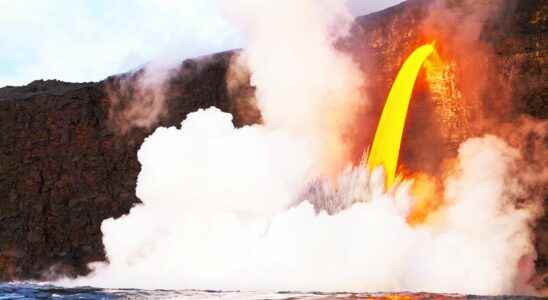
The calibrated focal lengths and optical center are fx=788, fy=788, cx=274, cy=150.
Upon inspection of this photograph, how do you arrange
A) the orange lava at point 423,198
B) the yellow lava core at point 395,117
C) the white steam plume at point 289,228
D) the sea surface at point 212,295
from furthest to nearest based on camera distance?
the yellow lava core at point 395,117 < the orange lava at point 423,198 < the white steam plume at point 289,228 < the sea surface at point 212,295

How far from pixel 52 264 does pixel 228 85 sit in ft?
49.4

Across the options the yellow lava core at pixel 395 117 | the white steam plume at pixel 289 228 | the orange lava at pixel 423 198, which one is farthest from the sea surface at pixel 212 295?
the yellow lava core at pixel 395 117

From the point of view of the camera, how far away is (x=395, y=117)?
33.4m

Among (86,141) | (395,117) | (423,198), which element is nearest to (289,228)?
(423,198)

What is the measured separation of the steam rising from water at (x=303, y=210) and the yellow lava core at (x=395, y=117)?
1113 mm

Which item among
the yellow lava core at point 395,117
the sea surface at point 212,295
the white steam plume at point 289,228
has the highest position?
the yellow lava core at point 395,117

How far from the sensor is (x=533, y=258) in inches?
1142

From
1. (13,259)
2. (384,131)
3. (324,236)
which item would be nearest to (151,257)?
(324,236)

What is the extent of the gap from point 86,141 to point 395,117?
23582 millimetres

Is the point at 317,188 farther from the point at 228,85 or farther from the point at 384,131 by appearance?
the point at 228,85

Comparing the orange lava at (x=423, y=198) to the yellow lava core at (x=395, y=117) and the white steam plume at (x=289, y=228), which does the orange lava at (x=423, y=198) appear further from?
the yellow lava core at (x=395, y=117)

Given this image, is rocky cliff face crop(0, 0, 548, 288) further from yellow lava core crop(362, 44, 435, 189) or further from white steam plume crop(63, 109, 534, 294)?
white steam plume crop(63, 109, 534, 294)

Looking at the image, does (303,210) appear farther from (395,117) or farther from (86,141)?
(86,141)

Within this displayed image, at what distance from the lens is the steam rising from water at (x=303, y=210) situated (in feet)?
76.6
